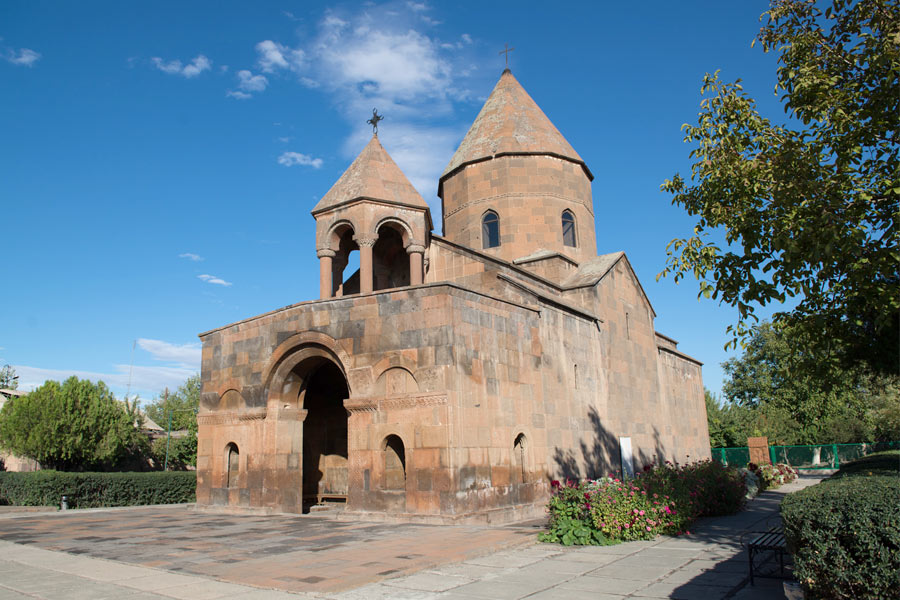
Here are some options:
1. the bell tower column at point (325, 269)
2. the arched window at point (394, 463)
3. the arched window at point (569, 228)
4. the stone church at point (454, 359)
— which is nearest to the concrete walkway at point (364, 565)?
the arched window at point (394, 463)

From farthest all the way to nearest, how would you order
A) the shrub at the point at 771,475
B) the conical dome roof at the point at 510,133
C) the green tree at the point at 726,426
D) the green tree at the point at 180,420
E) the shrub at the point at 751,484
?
the green tree at the point at 726,426 < the green tree at the point at 180,420 < the conical dome roof at the point at 510,133 < the shrub at the point at 771,475 < the shrub at the point at 751,484

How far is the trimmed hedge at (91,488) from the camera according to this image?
677 inches

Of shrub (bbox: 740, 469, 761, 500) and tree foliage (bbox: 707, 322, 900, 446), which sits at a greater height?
tree foliage (bbox: 707, 322, 900, 446)

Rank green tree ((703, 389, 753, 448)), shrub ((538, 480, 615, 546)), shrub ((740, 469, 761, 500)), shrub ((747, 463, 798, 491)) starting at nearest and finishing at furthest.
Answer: shrub ((538, 480, 615, 546)), shrub ((740, 469, 761, 500)), shrub ((747, 463, 798, 491)), green tree ((703, 389, 753, 448))

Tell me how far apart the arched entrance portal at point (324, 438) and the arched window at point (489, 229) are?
20.4 feet

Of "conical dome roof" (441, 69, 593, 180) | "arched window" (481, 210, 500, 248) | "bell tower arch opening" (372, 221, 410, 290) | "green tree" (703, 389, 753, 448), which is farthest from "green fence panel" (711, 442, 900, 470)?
"bell tower arch opening" (372, 221, 410, 290)

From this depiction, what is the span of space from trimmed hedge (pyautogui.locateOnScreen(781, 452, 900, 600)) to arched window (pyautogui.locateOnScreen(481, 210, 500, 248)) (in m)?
14.9

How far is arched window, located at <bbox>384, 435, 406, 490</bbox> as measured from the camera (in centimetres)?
1120

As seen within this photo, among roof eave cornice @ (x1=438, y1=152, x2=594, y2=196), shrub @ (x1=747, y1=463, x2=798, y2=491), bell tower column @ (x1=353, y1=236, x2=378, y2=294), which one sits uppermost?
roof eave cornice @ (x1=438, y1=152, x2=594, y2=196)

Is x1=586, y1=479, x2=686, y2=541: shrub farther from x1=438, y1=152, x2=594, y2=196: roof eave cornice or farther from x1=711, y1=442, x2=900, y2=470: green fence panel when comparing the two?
x1=711, y1=442, x2=900, y2=470: green fence panel

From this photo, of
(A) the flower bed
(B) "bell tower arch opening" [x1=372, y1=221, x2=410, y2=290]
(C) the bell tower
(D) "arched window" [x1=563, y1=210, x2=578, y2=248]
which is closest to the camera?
(A) the flower bed

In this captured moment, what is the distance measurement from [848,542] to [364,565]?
4.71 meters

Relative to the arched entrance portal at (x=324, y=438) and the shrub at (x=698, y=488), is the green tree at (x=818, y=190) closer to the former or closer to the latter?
the shrub at (x=698, y=488)

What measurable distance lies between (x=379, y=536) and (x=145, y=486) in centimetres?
1217
